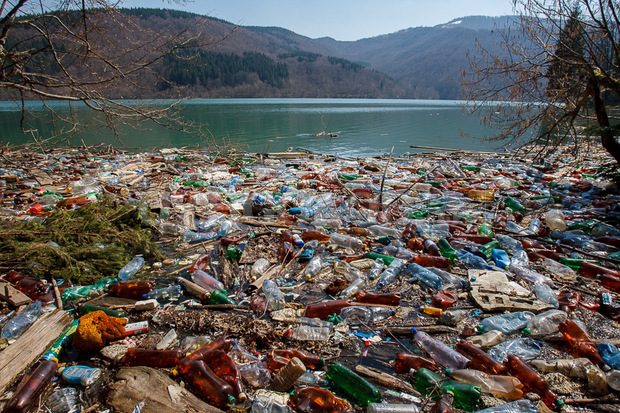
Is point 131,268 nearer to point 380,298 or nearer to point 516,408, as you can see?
point 380,298

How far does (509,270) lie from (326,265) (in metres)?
1.90

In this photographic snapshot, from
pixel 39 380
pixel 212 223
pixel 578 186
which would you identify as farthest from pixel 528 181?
pixel 39 380

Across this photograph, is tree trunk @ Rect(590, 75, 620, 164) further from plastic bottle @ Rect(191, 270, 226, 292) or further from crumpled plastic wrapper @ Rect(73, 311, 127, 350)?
crumpled plastic wrapper @ Rect(73, 311, 127, 350)

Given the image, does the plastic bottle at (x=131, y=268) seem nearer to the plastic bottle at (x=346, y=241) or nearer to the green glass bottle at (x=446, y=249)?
the plastic bottle at (x=346, y=241)

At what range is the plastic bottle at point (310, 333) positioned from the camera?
2277 millimetres

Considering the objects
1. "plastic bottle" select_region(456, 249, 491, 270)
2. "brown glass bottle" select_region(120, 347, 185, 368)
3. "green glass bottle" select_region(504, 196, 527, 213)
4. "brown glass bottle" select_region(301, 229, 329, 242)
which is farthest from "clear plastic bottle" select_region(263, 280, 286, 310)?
"green glass bottle" select_region(504, 196, 527, 213)

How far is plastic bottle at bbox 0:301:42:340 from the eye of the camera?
2203 millimetres

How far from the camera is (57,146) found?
44.3ft

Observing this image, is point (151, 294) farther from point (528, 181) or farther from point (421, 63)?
point (421, 63)

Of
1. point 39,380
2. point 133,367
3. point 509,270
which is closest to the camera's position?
point 39,380

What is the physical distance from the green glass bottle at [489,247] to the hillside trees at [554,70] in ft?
9.64

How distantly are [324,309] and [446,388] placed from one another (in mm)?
1034

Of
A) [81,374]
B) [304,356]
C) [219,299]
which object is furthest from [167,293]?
[304,356]

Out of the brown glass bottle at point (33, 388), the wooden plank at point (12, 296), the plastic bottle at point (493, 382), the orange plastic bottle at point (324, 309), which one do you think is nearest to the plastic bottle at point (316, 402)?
the plastic bottle at point (493, 382)
